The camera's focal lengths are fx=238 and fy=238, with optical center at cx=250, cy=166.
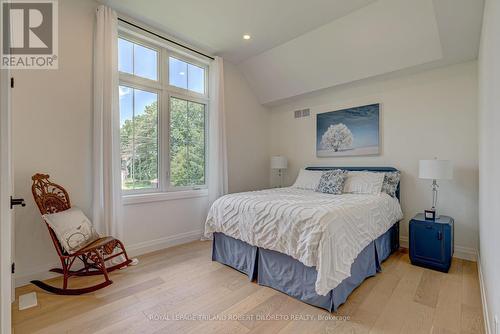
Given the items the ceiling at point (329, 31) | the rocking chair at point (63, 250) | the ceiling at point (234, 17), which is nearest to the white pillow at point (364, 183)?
the ceiling at point (329, 31)

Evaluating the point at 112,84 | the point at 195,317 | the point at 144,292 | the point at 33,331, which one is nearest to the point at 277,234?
the point at 195,317

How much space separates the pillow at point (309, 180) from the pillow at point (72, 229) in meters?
2.83

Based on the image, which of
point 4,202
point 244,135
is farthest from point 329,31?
point 4,202

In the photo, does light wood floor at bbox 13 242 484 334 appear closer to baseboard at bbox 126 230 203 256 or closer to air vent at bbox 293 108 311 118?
baseboard at bbox 126 230 203 256

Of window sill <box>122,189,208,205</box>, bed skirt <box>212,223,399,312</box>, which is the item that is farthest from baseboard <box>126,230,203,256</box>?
bed skirt <box>212,223,399,312</box>

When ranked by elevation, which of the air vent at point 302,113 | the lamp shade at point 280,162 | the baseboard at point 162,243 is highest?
the air vent at point 302,113

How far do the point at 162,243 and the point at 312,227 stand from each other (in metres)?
2.32

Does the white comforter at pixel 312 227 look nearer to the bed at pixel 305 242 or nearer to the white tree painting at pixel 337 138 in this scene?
the bed at pixel 305 242

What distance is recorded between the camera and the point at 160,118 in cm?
340

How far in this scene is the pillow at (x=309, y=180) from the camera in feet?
12.1

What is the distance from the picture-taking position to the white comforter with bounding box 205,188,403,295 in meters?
1.81

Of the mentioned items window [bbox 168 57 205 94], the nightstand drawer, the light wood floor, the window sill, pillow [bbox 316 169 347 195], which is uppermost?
window [bbox 168 57 205 94]

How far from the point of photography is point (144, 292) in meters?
2.19

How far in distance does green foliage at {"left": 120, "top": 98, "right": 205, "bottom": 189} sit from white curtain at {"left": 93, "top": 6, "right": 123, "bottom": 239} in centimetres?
33
